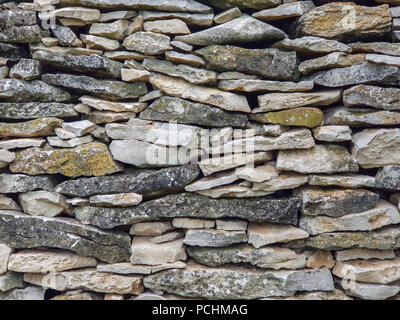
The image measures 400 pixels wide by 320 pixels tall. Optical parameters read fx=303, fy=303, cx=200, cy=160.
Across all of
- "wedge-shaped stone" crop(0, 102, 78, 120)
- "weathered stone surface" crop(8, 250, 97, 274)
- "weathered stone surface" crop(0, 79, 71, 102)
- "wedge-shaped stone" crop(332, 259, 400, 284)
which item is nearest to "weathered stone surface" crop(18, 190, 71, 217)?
"weathered stone surface" crop(8, 250, 97, 274)

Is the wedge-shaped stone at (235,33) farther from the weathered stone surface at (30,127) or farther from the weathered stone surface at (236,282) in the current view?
the weathered stone surface at (236,282)

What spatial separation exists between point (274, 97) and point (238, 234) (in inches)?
57.7

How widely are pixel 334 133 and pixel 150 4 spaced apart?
89.3 inches

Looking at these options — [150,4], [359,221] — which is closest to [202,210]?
[359,221]

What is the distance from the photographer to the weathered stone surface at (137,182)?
3127 mm

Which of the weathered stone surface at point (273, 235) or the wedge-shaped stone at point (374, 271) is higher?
the weathered stone surface at point (273, 235)

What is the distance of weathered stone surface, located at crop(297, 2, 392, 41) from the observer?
9.81ft

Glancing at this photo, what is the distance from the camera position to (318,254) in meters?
3.26

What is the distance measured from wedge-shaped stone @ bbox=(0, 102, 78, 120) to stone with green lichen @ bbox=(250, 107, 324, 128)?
2.14 m

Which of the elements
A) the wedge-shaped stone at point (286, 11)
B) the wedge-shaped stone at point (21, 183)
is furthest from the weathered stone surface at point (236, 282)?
the wedge-shaped stone at point (286, 11)

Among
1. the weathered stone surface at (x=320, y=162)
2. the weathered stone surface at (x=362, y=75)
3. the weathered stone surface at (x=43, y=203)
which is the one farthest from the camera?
the weathered stone surface at (x=43, y=203)

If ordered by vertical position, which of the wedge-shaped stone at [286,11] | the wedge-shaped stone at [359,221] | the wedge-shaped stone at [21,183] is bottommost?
the wedge-shaped stone at [359,221]

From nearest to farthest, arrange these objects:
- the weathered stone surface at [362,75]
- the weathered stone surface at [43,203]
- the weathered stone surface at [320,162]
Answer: the weathered stone surface at [362,75] → the weathered stone surface at [320,162] → the weathered stone surface at [43,203]

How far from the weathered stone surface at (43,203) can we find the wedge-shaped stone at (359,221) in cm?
263
